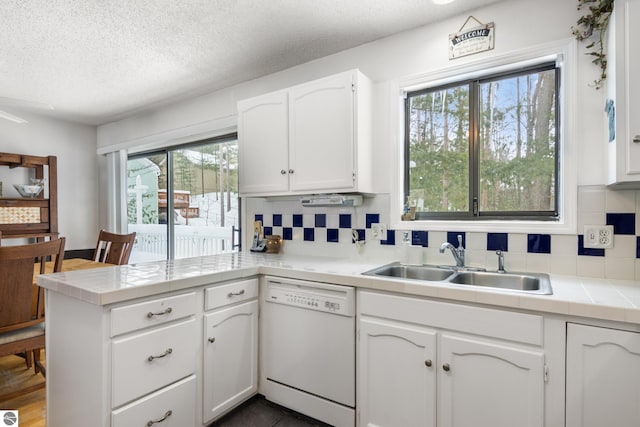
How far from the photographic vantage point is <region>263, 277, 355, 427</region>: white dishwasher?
179 centimetres

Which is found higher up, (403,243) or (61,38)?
(61,38)

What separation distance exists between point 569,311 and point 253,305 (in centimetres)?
157

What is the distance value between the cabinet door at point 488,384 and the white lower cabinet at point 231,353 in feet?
3.60

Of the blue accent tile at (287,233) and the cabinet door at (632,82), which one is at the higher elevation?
the cabinet door at (632,82)

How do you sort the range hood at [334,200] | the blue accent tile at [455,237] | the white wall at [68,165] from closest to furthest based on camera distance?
the blue accent tile at [455,237]
the range hood at [334,200]
the white wall at [68,165]

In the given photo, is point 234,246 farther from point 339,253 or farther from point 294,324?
point 294,324

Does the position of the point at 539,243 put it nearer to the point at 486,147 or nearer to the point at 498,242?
the point at 498,242

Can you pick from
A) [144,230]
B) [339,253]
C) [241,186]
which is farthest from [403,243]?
[144,230]

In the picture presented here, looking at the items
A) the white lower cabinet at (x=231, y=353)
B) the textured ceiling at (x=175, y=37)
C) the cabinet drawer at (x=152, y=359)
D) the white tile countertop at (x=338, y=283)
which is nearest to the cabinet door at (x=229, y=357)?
the white lower cabinet at (x=231, y=353)

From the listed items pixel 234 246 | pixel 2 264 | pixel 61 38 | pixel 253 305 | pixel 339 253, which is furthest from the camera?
pixel 234 246

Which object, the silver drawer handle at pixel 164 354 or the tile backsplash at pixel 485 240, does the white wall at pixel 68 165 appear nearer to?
the tile backsplash at pixel 485 240

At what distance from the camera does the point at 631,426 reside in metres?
1.19

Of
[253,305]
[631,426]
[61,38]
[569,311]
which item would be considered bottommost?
[631,426]

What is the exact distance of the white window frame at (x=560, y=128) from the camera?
1737 millimetres
